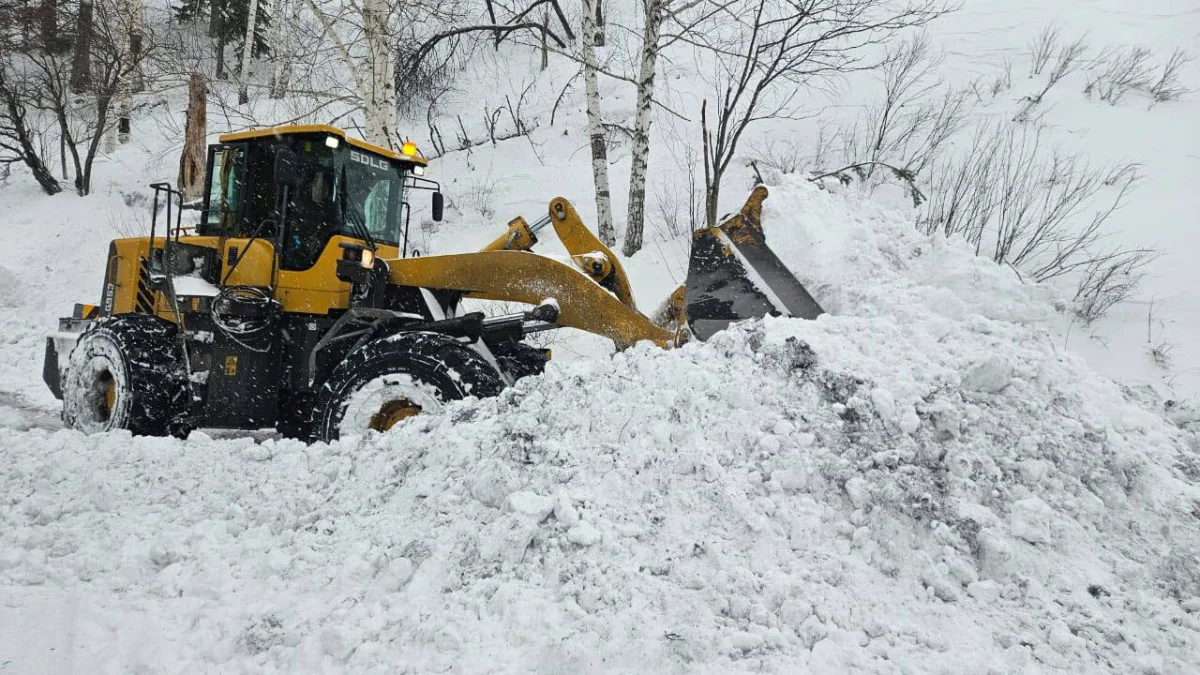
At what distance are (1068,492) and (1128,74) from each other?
38.7ft

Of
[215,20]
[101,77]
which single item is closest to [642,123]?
[101,77]

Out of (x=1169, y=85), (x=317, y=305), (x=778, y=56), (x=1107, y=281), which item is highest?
(x=1169, y=85)

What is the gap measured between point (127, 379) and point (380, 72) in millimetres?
6544

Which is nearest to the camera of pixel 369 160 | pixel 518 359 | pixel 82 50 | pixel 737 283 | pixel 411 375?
pixel 737 283

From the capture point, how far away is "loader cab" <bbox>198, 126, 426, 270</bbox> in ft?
16.3

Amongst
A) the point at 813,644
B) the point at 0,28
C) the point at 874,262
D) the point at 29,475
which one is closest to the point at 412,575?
the point at 813,644

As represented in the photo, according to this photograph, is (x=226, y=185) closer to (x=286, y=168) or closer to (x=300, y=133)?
(x=300, y=133)

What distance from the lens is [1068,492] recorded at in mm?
2863

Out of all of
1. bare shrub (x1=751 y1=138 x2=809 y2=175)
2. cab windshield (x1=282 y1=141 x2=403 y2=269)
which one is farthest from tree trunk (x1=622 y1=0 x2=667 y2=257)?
cab windshield (x1=282 y1=141 x2=403 y2=269)

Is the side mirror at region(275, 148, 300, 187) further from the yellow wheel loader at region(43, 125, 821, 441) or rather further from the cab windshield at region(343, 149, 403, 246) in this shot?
the cab windshield at region(343, 149, 403, 246)

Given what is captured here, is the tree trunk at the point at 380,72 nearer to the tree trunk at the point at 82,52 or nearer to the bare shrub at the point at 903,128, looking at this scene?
the bare shrub at the point at 903,128

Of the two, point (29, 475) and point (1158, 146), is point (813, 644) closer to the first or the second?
point (29, 475)

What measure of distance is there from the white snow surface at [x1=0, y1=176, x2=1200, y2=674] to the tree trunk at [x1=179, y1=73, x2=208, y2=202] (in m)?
10.3

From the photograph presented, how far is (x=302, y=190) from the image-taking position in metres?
5.02
